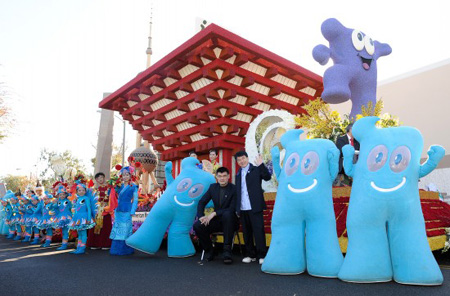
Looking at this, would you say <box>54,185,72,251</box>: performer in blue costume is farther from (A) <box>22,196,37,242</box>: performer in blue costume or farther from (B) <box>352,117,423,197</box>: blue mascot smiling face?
(B) <box>352,117,423,197</box>: blue mascot smiling face

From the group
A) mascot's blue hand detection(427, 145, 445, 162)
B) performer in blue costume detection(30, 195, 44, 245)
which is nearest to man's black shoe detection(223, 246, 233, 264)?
mascot's blue hand detection(427, 145, 445, 162)

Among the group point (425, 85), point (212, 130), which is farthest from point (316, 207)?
point (425, 85)

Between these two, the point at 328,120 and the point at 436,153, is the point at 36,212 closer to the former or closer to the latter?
the point at 328,120

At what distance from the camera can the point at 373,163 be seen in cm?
301

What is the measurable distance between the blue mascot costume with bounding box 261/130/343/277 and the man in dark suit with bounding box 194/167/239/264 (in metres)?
0.84

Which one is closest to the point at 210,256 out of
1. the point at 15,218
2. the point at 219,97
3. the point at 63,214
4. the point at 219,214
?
the point at 219,214

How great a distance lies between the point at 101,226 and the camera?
5992 millimetres

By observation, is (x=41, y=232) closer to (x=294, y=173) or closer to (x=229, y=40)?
(x=229, y=40)

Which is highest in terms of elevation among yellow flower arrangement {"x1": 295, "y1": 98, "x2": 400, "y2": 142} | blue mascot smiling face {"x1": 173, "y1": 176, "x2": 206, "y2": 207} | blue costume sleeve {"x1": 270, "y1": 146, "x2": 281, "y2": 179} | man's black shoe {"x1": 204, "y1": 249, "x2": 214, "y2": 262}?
yellow flower arrangement {"x1": 295, "y1": 98, "x2": 400, "y2": 142}

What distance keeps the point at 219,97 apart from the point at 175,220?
3729 mm

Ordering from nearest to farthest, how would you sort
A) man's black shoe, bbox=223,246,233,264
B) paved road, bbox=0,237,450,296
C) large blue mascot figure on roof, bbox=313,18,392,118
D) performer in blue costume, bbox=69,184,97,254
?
paved road, bbox=0,237,450,296, man's black shoe, bbox=223,246,233,264, large blue mascot figure on roof, bbox=313,18,392,118, performer in blue costume, bbox=69,184,97,254

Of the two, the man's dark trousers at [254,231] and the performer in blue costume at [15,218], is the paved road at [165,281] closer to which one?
the man's dark trousers at [254,231]

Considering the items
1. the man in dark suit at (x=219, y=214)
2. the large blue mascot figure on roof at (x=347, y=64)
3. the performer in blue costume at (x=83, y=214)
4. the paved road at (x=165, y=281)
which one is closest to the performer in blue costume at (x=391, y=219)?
the paved road at (x=165, y=281)

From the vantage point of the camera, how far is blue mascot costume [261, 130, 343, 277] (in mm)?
3113
